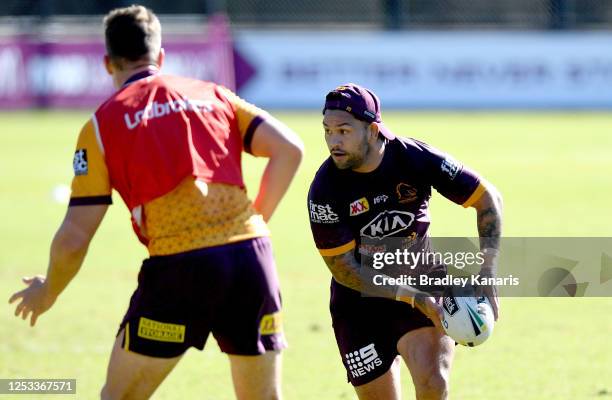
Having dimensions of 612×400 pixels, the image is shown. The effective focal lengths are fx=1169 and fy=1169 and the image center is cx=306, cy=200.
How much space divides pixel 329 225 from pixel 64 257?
1.52 m

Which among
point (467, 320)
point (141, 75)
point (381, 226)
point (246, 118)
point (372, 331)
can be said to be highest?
point (141, 75)

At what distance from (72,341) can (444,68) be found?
2012 cm

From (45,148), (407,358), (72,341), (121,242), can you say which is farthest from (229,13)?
(407,358)

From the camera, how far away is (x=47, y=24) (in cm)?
2888

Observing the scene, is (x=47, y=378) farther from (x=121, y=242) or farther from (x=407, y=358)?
(x=121, y=242)

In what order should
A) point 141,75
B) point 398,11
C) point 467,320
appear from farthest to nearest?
point 398,11, point 467,320, point 141,75

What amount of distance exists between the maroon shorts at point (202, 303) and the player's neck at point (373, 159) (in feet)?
3.81

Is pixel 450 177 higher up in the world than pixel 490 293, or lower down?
higher up

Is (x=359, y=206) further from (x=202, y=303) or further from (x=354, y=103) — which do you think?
(x=202, y=303)

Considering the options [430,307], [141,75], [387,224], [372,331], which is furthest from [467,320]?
[141,75]

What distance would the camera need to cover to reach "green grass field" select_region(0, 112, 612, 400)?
7.54 meters

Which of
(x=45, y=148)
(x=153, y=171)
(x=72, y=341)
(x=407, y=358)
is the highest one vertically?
(x=153, y=171)

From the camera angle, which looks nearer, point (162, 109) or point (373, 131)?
point (162, 109)

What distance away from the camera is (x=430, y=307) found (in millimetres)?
5746
